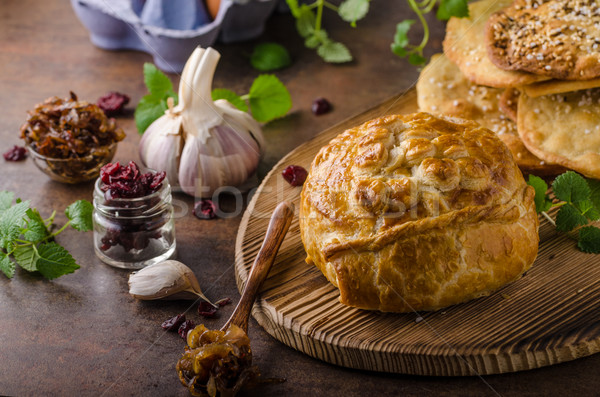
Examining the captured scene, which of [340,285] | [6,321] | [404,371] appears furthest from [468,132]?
[6,321]

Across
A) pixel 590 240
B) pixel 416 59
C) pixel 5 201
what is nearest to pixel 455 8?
pixel 416 59

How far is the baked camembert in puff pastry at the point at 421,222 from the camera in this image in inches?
103

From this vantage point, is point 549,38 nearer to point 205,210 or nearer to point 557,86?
point 557,86

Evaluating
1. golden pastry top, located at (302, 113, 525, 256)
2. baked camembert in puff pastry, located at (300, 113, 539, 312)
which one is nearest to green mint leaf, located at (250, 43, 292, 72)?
golden pastry top, located at (302, 113, 525, 256)

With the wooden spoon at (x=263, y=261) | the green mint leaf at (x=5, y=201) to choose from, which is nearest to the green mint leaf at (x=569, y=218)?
the wooden spoon at (x=263, y=261)

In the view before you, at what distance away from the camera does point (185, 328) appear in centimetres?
275

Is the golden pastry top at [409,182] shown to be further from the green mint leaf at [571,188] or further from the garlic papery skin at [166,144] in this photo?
the garlic papery skin at [166,144]

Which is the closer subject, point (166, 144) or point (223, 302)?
point (223, 302)

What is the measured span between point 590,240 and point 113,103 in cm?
306

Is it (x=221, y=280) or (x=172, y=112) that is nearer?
(x=221, y=280)

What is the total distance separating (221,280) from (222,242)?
31cm

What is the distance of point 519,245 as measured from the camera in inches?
107

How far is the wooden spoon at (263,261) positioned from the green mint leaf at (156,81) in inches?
49.1

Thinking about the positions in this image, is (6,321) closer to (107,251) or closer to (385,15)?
(107,251)
